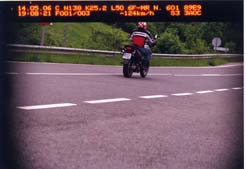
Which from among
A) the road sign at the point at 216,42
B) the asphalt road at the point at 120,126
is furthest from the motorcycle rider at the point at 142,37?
the asphalt road at the point at 120,126

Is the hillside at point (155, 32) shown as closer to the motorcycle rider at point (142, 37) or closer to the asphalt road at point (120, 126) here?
the motorcycle rider at point (142, 37)

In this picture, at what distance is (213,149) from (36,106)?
199 cm

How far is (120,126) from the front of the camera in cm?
443

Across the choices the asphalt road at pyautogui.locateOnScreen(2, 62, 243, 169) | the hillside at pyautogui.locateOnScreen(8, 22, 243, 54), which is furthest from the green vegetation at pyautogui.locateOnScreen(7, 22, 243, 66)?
the asphalt road at pyautogui.locateOnScreen(2, 62, 243, 169)

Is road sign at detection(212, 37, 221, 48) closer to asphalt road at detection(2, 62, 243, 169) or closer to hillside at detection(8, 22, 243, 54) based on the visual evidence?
hillside at detection(8, 22, 243, 54)

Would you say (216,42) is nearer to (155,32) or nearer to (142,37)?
(155,32)

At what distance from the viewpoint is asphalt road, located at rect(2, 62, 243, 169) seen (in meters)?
3.28

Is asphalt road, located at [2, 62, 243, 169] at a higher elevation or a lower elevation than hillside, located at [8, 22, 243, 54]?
lower

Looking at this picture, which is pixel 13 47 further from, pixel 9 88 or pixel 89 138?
pixel 89 138

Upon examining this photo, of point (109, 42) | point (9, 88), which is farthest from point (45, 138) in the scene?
point (109, 42)

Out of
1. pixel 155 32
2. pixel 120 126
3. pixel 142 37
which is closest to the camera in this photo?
pixel 155 32

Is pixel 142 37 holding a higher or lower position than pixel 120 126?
higher

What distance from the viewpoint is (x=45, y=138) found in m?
3.75

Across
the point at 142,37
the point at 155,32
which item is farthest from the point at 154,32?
the point at 142,37
